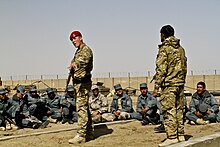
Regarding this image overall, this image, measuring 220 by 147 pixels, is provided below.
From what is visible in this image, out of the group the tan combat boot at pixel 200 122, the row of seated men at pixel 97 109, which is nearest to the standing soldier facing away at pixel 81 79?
the row of seated men at pixel 97 109

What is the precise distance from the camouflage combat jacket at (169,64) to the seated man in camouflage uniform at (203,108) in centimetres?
372

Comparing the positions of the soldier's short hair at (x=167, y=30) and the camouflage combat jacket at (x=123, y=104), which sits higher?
the soldier's short hair at (x=167, y=30)

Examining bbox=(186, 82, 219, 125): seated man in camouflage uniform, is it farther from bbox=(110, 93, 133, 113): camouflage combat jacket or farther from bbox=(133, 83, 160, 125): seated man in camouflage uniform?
bbox=(110, 93, 133, 113): camouflage combat jacket

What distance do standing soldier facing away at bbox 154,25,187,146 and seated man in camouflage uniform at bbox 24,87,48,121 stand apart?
17.8 ft

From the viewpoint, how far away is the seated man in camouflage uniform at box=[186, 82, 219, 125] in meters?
9.66

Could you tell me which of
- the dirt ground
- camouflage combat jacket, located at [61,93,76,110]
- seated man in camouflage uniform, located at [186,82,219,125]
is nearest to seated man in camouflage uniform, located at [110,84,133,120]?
camouflage combat jacket, located at [61,93,76,110]

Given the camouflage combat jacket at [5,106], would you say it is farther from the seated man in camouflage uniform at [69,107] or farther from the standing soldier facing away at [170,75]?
the standing soldier facing away at [170,75]

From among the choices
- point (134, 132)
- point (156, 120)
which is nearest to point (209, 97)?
point (156, 120)

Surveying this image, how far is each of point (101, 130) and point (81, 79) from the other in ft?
7.69

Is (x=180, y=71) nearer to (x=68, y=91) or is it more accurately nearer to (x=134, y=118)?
(x=134, y=118)

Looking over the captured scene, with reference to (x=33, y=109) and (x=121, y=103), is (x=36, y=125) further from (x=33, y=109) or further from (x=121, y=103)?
(x=121, y=103)

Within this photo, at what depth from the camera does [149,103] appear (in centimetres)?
1010

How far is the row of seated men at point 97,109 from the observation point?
9742 mm

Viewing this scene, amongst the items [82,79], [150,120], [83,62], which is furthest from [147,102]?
[83,62]
